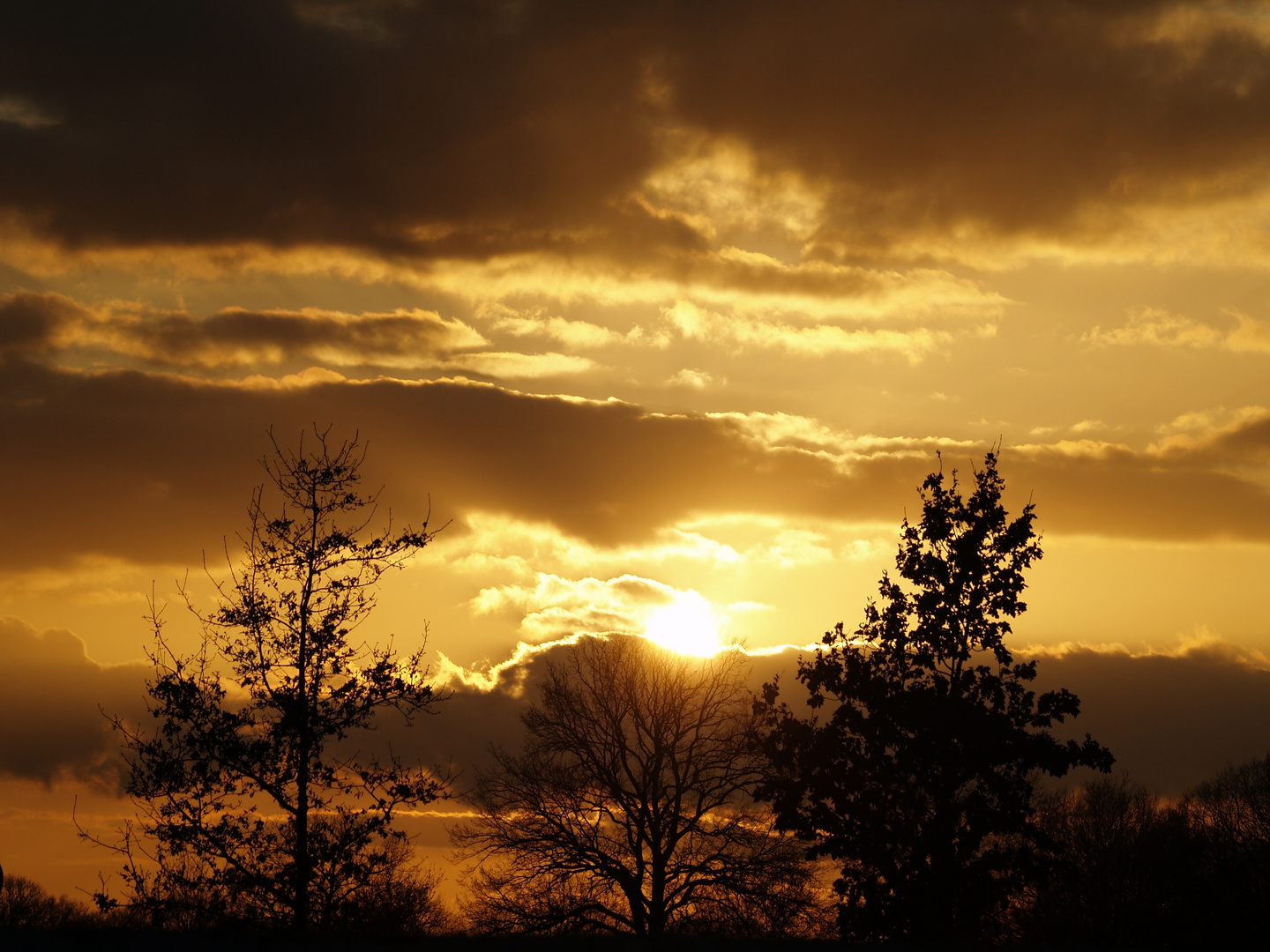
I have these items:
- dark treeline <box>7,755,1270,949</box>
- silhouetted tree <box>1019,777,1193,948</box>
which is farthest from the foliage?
silhouetted tree <box>1019,777,1193,948</box>

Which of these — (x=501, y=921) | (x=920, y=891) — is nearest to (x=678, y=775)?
(x=501, y=921)

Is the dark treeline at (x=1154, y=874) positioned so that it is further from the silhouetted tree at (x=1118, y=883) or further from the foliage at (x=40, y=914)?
the foliage at (x=40, y=914)

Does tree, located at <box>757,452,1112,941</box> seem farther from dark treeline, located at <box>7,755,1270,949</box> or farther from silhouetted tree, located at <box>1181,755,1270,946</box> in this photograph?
silhouetted tree, located at <box>1181,755,1270,946</box>

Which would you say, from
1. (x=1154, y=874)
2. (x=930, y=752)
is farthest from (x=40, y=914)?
(x=1154, y=874)

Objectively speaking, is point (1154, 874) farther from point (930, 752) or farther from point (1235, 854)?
point (930, 752)

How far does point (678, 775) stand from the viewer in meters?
38.9

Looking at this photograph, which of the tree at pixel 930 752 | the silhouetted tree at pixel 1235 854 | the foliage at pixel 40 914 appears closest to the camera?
the foliage at pixel 40 914

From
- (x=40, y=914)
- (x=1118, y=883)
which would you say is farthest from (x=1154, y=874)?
(x=40, y=914)

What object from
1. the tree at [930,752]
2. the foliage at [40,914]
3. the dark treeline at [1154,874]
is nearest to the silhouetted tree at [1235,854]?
the dark treeline at [1154,874]

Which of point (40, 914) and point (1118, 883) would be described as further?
point (1118, 883)

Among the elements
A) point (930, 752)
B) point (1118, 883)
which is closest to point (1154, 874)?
point (1118, 883)

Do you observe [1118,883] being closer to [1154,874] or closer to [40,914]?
[1154,874]

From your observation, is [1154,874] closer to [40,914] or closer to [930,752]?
[930,752]

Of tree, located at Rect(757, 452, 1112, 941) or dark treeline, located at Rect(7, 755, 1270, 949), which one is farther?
dark treeline, located at Rect(7, 755, 1270, 949)
